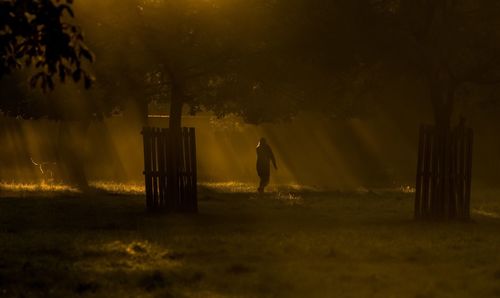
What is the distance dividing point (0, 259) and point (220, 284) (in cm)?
380

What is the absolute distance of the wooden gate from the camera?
894 inches

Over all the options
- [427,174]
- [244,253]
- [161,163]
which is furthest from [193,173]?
[244,253]

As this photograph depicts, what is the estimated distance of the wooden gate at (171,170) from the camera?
22.7 metres

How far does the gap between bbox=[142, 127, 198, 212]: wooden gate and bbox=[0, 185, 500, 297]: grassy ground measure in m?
0.55

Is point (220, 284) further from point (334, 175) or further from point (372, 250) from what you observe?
point (334, 175)

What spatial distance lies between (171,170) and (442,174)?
18.9 feet

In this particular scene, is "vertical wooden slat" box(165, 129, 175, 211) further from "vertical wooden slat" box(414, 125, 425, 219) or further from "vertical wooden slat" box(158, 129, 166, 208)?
"vertical wooden slat" box(414, 125, 425, 219)

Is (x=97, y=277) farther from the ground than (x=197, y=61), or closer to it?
closer to it

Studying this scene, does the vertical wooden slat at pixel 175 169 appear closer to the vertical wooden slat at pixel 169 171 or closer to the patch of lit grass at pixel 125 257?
the vertical wooden slat at pixel 169 171

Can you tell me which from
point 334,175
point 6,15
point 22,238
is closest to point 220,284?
point 6,15

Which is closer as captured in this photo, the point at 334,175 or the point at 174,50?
the point at 174,50

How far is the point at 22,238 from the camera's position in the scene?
17.3 meters

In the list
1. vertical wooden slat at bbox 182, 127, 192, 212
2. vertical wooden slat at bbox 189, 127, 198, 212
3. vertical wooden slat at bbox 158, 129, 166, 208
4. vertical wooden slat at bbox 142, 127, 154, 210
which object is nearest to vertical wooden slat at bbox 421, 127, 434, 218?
vertical wooden slat at bbox 189, 127, 198, 212

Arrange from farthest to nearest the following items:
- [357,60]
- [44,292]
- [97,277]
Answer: [357,60] < [97,277] < [44,292]
